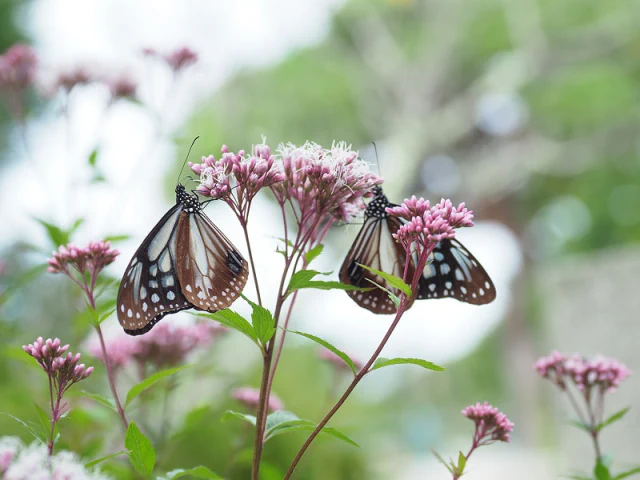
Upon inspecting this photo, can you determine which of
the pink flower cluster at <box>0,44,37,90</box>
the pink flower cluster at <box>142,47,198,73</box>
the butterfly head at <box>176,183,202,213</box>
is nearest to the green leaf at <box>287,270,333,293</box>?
the butterfly head at <box>176,183,202,213</box>

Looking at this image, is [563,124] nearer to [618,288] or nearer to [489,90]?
[489,90]

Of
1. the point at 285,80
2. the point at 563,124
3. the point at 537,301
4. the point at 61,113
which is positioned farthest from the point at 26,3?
the point at 537,301

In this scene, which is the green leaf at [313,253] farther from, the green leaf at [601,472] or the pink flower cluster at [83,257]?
the green leaf at [601,472]

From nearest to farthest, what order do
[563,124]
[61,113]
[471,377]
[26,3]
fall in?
[61,113]
[26,3]
[563,124]
[471,377]

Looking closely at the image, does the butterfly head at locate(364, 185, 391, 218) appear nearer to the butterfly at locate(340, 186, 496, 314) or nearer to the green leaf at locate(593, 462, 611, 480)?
the butterfly at locate(340, 186, 496, 314)

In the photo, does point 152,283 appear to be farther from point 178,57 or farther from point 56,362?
point 178,57
